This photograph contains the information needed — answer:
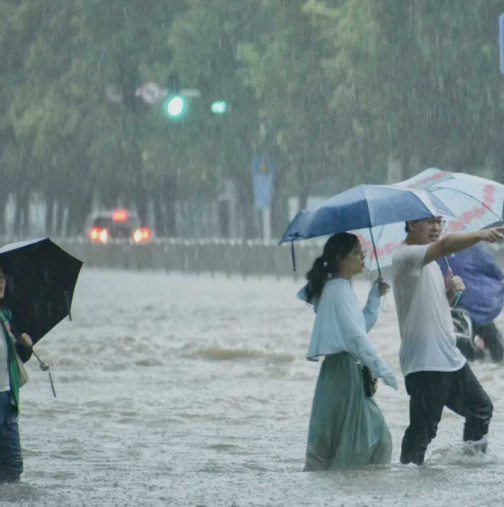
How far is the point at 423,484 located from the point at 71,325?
15345mm

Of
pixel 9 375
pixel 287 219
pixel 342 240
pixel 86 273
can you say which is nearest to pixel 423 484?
pixel 342 240

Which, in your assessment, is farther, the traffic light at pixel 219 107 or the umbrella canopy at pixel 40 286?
the traffic light at pixel 219 107

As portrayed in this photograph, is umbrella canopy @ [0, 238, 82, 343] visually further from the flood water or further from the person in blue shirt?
the person in blue shirt

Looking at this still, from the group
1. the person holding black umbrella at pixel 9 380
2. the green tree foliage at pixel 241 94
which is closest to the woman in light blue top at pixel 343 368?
the person holding black umbrella at pixel 9 380

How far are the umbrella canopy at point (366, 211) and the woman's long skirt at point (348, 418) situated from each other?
668mm

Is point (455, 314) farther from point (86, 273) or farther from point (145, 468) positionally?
point (86, 273)

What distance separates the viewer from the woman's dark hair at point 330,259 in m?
9.85

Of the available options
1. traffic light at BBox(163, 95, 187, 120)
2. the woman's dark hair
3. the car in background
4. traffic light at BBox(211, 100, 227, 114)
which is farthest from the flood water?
the car in background

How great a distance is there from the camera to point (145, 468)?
35.1 feet

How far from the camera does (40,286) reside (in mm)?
9977

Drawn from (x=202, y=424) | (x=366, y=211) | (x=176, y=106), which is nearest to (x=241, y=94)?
(x=176, y=106)

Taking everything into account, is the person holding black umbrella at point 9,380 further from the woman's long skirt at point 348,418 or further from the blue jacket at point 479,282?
the blue jacket at point 479,282

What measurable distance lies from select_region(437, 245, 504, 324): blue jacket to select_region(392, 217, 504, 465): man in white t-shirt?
4835 mm

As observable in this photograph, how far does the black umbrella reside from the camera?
9820 mm
